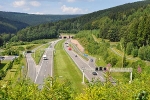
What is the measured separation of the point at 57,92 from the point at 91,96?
330 cm

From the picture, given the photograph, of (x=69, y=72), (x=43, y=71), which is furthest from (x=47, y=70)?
(x=69, y=72)

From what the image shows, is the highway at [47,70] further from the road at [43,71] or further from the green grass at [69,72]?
the green grass at [69,72]

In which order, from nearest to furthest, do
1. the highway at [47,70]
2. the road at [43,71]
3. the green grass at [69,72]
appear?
the green grass at [69,72] < the road at [43,71] < the highway at [47,70]

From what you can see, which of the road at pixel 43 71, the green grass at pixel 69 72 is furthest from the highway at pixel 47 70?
the green grass at pixel 69 72

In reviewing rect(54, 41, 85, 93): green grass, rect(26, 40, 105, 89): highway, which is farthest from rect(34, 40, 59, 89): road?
rect(54, 41, 85, 93): green grass

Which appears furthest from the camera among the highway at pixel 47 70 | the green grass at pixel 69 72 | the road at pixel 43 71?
the highway at pixel 47 70

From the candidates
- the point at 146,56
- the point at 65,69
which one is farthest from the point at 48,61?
the point at 146,56

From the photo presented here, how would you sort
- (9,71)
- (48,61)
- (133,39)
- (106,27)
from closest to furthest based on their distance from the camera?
(9,71) < (133,39) < (48,61) < (106,27)

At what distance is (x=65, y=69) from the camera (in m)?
90.3

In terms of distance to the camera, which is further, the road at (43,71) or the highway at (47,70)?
the highway at (47,70)

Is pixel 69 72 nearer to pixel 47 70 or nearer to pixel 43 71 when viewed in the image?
pixel 47 70

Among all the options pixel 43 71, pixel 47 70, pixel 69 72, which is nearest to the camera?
pixel 69 72

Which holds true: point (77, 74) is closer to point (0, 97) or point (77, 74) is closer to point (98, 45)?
point (98, 45)

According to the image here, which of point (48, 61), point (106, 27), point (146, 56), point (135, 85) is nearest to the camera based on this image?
point (135, 85)
